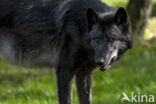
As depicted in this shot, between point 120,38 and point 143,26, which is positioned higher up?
point 120,38

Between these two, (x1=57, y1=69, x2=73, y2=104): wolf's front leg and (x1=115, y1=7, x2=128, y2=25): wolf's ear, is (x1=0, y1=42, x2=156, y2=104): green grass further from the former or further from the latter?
(x1=115, y1=7, x2=128, y2=25): wolf's ear

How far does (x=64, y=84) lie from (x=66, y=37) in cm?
66

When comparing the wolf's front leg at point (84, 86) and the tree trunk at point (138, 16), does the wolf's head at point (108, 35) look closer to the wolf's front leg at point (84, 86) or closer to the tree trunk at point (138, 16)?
the wolf's front leg at point (84, 86)

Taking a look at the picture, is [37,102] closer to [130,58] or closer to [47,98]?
[47,98]

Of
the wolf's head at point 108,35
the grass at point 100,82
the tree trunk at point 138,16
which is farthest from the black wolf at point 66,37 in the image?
the tree trunk at point 138,16

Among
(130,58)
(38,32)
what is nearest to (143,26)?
(130,58)

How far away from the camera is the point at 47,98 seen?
671cm

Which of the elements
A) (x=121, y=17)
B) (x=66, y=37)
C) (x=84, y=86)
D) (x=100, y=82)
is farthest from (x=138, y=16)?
(x=121, y=17)

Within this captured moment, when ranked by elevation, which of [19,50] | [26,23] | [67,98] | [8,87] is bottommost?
[8,87]

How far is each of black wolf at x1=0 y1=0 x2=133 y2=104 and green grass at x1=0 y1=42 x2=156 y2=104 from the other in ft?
3.67

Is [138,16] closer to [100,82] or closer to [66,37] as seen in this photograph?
[100,82]

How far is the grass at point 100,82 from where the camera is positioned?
6359 mm

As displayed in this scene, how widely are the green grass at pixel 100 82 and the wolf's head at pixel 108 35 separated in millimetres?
1308

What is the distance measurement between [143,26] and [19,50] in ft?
18.9
